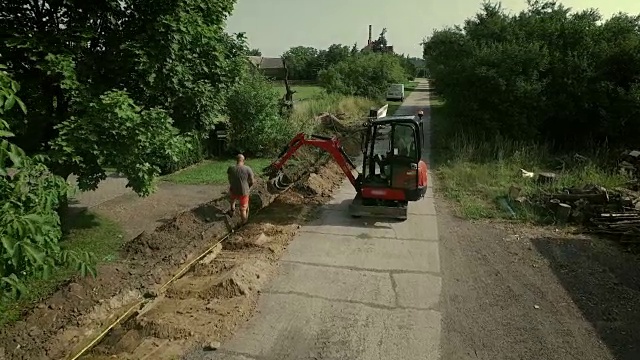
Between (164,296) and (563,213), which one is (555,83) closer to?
(563,213)

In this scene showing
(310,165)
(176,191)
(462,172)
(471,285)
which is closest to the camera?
(471,285)

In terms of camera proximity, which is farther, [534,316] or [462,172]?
[462,172]

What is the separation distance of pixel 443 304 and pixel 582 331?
186 cm

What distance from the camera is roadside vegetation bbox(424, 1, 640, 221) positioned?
16438 millimetres

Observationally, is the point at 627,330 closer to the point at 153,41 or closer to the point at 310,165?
the point at 153,41

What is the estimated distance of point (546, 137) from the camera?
1870cm

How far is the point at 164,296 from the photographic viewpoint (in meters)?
7.01

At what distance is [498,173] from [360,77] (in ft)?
101

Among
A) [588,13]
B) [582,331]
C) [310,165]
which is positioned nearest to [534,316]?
[582,331]

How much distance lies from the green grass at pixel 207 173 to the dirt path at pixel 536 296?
7764 millimetres

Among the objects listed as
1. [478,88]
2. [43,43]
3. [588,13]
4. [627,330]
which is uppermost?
[588,13]

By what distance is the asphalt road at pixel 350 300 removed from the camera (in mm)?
5773

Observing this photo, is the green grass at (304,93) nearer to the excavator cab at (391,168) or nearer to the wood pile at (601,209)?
the excavator cab at (391,168)

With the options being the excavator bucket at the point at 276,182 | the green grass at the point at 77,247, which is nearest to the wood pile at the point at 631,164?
the excavator bucket at the point at 276,182
